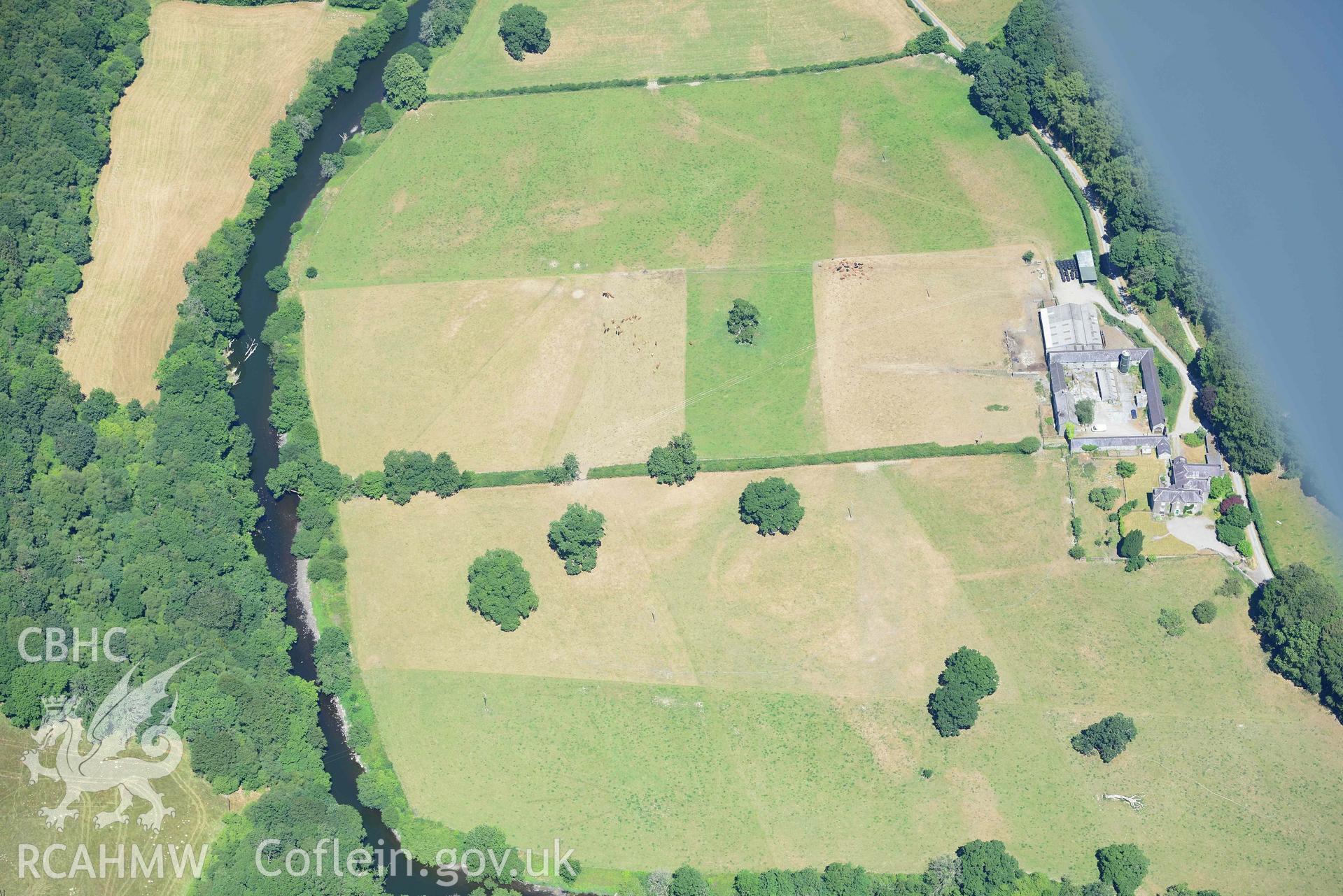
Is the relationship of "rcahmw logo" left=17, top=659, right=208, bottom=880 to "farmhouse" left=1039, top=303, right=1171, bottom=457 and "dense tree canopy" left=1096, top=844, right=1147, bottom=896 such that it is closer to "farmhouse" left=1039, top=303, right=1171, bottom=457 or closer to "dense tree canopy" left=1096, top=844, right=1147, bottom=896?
"dense tree canopy" left=1096, top=844, right=1147, bottom=896

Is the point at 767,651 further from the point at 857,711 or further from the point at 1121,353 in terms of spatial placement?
the point at 1121,353

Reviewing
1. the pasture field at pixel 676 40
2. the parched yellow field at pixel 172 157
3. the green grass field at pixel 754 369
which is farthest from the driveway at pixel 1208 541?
the parched yellow field at pixel 172 157

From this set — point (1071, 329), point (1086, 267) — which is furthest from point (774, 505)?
point (1086, 267)

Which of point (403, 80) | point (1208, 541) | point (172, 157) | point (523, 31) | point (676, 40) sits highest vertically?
point (676, 40)

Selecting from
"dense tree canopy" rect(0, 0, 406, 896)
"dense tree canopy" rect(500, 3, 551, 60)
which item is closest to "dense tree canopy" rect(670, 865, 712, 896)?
"dense tree canopy" rect(0, 0, 406, 896)

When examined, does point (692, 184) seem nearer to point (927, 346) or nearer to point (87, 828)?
point (927, 346)
